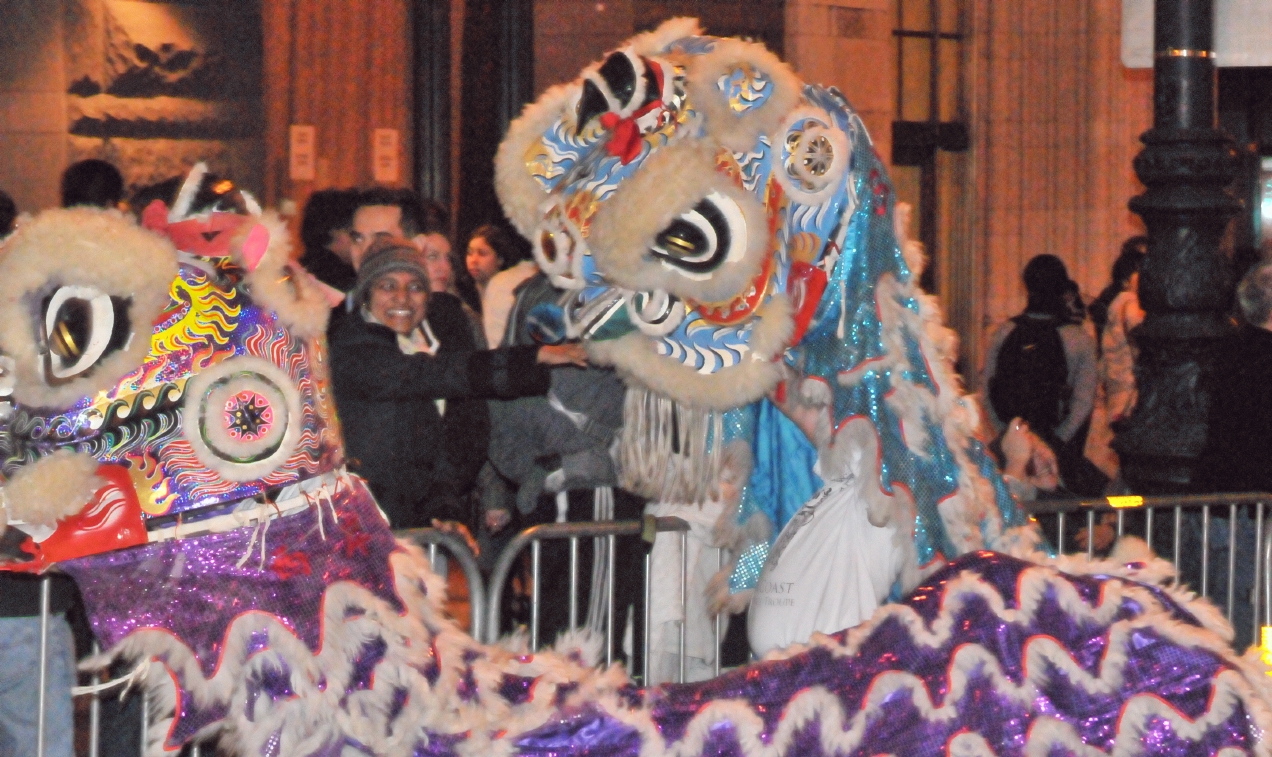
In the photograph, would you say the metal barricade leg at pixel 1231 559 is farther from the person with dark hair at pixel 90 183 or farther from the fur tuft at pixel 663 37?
the person with dark hair at pixel 90 183

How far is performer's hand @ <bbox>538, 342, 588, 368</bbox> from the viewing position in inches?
200

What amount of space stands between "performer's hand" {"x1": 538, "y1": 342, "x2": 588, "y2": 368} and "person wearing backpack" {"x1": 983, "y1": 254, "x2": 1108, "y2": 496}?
366 centimetres

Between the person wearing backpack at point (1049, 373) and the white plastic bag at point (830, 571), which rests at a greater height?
the person wearing backpack at point (1049, 373)

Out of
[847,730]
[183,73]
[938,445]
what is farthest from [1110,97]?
[847,730]

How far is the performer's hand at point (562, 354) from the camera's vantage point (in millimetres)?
5082

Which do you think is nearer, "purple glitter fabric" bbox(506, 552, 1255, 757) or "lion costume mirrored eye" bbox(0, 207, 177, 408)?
"lion costume mirrored eye" bbox(0, 207, 177, 408)

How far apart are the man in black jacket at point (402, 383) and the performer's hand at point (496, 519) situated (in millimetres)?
606

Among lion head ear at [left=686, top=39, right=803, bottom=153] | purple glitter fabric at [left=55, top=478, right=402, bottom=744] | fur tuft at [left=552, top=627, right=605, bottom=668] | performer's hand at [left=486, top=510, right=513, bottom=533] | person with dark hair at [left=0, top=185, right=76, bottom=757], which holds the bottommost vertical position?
person with dark hair at [left=0, top=185, right=76, bottom=757]

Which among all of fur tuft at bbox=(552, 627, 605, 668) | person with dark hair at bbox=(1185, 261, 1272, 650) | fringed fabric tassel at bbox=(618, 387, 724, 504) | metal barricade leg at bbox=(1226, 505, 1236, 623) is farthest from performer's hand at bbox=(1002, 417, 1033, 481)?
fur tuft at bbox=(552, 627, 605, 668)

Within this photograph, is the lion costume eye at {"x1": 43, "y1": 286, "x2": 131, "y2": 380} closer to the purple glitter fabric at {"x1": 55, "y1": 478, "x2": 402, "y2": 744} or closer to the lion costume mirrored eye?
the lion costume mirrored eye

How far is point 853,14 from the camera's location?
1252 cm

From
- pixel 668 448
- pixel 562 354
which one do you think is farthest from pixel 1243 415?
pixel 668 448

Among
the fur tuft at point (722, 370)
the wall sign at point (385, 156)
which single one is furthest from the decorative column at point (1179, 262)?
the wall sign at point (385, 156)

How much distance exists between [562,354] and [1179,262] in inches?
84.5
